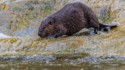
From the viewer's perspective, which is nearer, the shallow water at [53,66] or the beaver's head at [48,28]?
the shallow water at [53,66]

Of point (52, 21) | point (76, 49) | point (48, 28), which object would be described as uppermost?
point (52, 21)

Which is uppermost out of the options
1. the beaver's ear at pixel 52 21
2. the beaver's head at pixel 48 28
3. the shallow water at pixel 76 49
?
the beaver's ear at pixel 52 21

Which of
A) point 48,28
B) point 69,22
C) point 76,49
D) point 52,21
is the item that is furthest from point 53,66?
point 69,22

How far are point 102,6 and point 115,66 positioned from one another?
4892 millimetres

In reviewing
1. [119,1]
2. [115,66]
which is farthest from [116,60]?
[119,1]

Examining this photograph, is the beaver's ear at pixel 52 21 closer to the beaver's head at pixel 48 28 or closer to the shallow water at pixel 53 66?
the beaver's head at pixel 48 28

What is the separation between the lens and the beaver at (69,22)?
1073cm

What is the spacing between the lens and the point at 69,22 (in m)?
11.1

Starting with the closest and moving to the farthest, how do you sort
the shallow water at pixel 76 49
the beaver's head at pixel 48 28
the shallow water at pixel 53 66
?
the shallow water at pixel 53 66, the shallow water at pixel 76 49, the beaver's head at pixel 48 28

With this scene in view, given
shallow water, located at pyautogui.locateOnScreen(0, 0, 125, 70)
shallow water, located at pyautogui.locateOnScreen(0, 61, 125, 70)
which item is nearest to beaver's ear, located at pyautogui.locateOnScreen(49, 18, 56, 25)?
shallow water, located at pyautogui.locateOnScreen(0, 0, 125, 70)

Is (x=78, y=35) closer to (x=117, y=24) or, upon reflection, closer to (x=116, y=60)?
(x=117, y=24)

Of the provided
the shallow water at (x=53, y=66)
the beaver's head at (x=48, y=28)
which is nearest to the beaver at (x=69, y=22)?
the beaver's head at (x=48, y=28)

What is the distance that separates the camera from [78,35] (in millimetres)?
10883

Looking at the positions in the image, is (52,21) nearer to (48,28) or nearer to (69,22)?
(48,28)
